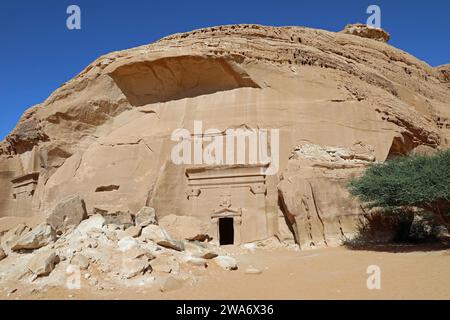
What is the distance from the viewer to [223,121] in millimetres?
20094

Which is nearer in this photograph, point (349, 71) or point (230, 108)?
point (230, 108)

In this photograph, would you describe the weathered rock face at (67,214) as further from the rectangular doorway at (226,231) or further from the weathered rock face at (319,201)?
the weathered rock face at (319,201)

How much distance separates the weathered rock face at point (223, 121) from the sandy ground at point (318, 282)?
4.48 metres

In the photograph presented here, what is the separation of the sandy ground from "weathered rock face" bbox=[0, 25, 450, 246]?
4476mm

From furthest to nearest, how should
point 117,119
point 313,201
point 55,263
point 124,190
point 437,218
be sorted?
1. point 117,119
2. point 124,190
3. point 313,201
4. point 437,218
5. point 55,263

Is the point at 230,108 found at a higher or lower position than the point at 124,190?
higher

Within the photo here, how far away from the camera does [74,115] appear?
23625 mm

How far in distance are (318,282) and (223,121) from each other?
12.0 meters

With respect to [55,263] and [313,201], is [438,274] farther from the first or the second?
[55,263]

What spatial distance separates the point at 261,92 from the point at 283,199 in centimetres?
630

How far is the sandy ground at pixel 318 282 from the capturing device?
828 centimetres

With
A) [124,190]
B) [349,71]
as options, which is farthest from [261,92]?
[124,190]

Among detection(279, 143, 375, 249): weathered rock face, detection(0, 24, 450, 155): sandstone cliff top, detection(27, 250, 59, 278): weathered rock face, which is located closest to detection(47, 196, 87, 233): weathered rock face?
detection(27, 250, 59, 278): weathered rock face

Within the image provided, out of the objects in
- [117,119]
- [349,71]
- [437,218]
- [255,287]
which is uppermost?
[349,71]
